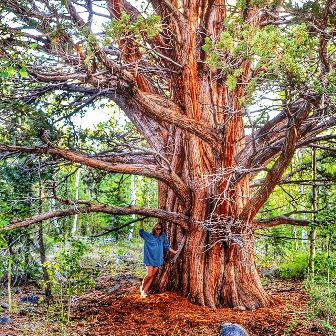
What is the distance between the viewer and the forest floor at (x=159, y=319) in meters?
5.60

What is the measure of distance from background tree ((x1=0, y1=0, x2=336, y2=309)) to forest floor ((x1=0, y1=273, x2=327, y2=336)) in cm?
44

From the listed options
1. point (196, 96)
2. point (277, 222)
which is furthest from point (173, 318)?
point (196, 96)

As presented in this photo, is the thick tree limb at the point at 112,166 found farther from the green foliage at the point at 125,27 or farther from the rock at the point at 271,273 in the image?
the rock at the point at 271,273

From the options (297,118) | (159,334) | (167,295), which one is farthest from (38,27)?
(167,295)

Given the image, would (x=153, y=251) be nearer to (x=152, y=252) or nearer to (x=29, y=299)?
(x=152, y=252)

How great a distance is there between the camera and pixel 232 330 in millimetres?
5203

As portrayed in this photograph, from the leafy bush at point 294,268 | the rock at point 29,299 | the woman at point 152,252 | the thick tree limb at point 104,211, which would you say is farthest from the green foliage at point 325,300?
the rock at point 29,299

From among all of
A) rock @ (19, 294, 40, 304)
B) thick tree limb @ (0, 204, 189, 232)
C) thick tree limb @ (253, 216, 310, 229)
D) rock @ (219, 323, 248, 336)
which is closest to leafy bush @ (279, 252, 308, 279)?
thick tree limb @ (253, 216, 310, 229)

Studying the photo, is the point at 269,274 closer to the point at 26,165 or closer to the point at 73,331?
the point at 73,331

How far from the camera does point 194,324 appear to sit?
5715mm

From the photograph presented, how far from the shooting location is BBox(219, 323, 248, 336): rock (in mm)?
5145

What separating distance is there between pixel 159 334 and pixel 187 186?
2.40 m

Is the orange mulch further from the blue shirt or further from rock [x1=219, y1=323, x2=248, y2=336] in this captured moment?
the blue shirt

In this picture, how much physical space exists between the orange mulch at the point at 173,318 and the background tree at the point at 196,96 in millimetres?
417
